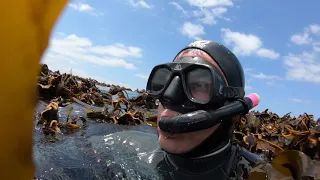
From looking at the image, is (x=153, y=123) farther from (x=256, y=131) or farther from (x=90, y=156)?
(x=90, y=156)

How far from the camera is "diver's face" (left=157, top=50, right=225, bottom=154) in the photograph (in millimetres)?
2439

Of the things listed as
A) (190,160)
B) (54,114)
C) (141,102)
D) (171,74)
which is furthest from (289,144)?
(141,102)

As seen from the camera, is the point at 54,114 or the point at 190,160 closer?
the point at 190,160

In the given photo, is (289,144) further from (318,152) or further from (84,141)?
(84,141)

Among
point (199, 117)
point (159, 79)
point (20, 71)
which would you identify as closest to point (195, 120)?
point (199, 117)

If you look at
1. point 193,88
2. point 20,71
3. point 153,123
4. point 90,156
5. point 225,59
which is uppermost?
point 225,59

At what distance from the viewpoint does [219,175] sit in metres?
2.59

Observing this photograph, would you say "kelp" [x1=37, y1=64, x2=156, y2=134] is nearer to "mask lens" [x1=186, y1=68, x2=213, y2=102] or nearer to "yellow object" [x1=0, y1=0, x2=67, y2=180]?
"mask lens" [x1=186, y1=68, x2=213, y2=102]

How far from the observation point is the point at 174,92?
257 centimetres

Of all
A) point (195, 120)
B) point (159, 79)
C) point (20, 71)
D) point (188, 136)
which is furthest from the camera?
point (159, 79)

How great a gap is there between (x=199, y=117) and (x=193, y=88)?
313 millimetres

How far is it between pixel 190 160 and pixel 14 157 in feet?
7.17

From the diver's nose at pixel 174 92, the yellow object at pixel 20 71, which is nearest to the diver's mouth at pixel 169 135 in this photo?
the diver's nose at pixel 174 92

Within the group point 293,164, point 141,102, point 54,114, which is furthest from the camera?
point 141,102
